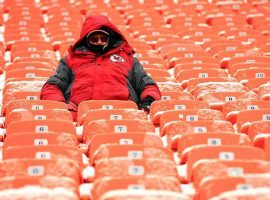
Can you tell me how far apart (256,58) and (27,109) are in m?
2.62

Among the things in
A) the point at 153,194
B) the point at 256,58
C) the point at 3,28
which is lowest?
the point at 3,28

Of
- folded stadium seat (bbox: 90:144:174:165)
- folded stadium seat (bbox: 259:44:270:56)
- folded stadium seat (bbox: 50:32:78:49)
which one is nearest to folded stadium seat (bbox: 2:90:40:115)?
folded stadium seat (bbox: 90:144:174:165)

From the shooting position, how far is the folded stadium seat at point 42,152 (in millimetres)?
3289

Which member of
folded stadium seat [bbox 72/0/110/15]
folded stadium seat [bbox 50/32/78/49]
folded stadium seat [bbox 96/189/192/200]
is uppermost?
folded stadium seat [bbox 96/189/192/200]

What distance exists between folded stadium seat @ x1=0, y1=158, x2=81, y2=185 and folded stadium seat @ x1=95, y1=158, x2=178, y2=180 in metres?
0.13

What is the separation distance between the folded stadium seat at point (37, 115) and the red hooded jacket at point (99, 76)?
0.51 m

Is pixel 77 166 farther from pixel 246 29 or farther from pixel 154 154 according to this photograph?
pixel 246 29

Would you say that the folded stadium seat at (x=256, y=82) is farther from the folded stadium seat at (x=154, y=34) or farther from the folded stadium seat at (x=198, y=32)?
the folded stadium seat at (x=198, y=32)

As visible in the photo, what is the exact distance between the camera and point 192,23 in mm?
8250

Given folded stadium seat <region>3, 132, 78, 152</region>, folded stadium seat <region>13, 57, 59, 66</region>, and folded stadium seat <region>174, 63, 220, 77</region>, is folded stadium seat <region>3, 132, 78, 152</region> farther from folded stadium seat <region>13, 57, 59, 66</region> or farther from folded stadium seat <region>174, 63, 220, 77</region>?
folded stadium seat <region>13, 57, 59, 66</region>

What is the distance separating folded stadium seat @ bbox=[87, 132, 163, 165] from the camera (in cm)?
351

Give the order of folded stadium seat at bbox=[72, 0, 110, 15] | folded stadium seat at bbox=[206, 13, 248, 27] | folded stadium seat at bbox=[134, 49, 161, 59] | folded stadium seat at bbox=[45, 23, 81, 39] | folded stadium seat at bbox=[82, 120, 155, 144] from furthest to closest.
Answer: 1. folded stadium seat at bbox=[72, 0, 110, 15]
2. folded stadium seat at bbox=[206, 13, 248, 27]
3. folded stadium seat at bbox=[45, 23, 81, 39]
4. folded stadium seat at bbox=[134, 49, 161, 59]
5. folded stadium seat at bbox=[82, 120, 155, 144]

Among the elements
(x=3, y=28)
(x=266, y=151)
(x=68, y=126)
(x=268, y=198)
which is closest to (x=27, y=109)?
(x=68, y=126)

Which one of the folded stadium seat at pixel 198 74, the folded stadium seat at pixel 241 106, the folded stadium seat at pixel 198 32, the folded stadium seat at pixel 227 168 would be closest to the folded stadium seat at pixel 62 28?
the folded stadium seat at pixel 198 32
